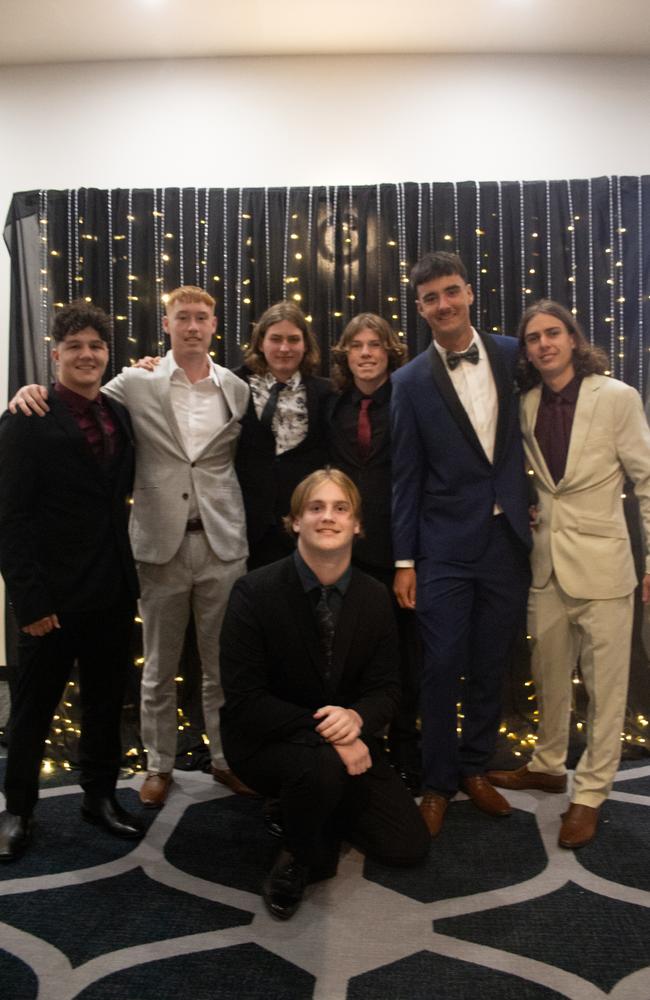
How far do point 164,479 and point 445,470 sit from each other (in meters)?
0.94

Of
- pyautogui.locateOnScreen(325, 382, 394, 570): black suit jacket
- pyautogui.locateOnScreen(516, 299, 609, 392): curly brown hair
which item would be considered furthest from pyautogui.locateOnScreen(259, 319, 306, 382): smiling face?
pyautogui.locateOnScreen(516, 299, 609, 392): curly brown hair

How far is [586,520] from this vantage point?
7.99 ft

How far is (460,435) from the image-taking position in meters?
2.48

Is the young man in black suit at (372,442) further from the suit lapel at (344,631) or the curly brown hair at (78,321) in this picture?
the curly brown hair at (78,321)

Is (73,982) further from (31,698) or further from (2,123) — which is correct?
(2,123)

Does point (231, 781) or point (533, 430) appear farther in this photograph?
point (231, 781)

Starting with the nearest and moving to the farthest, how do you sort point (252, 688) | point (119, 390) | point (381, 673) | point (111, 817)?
1. point (252, 688)
2. point (381, 673)
3. point (111, 817)
4. point (119, 390)

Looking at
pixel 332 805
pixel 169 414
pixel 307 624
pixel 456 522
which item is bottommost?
pixel 332 805

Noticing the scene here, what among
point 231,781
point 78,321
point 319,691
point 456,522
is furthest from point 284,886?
point 78,321

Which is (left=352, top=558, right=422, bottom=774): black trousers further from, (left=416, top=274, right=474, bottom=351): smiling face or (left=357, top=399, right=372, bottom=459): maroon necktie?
(left=416, top=274, right=474, bottom=351): smiling face

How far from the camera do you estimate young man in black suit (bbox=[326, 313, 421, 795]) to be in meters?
2.67

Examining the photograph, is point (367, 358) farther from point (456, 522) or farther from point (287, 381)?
point (456, 522)

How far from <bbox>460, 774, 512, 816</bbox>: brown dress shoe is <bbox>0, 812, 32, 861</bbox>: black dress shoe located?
4.65 ft

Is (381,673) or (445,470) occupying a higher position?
(445,470)
